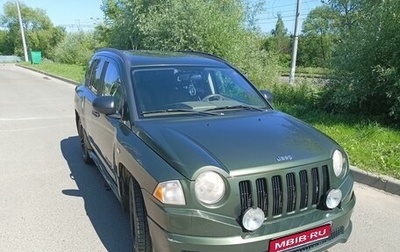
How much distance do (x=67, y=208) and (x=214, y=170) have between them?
8.02 feet

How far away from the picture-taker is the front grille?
7.39ft

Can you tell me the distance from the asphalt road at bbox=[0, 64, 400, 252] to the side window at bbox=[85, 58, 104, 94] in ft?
4.15

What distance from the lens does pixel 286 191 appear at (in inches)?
92.4

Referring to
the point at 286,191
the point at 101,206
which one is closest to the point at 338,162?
the point at 286,191

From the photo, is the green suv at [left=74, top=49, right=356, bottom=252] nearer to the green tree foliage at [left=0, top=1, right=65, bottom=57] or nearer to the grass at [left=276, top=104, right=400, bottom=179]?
the grass at [left=276, top=104, right=400, bottom=179]

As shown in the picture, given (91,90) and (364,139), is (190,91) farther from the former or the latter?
(364,139)

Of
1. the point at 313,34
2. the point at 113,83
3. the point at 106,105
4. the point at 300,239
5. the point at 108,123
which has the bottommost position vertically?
the point at 300,239

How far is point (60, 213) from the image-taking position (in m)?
3.83

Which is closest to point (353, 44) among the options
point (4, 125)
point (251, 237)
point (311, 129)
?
point (311, 129)

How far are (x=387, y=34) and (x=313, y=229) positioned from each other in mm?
5239

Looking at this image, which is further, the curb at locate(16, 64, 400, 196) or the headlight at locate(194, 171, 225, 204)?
the curb at locate(16, 64, 400, 196)

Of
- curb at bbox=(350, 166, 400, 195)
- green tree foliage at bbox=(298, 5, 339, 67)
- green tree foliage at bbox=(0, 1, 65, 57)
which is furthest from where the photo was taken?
green tree foliage at bbox=(0, 1, 65, 57)

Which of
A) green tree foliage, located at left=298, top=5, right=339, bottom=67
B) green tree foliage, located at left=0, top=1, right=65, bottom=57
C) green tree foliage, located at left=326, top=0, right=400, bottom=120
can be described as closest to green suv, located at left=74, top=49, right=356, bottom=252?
green tree foliage, located at left=326, top=0, right=400, bottom=120

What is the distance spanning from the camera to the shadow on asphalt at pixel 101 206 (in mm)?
3283
